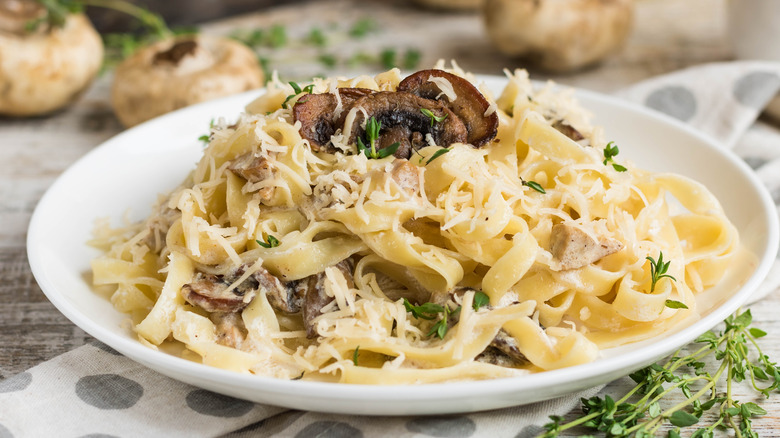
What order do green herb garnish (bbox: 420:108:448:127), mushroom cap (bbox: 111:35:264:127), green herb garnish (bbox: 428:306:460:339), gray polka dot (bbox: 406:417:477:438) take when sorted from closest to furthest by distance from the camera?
1. gray polka dot (bbox: 406:417:477:438)
2. green herb garnish (bbox: 428:306:460:339)
3. green herb garnish (bbox: 420:108:448:127)
4. mushroom cap (bbox: 111:35:264:127)

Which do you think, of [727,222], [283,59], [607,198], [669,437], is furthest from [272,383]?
[283,59]

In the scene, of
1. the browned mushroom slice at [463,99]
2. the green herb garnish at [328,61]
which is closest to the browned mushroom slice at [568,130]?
the browned mushroom slice at [463,99]

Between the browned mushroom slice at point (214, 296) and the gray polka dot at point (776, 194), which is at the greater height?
the browned mushroom slice at point (214, 296)

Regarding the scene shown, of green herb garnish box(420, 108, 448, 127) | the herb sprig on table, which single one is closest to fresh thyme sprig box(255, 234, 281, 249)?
green herb garnish box(420, 108, 448, 127)

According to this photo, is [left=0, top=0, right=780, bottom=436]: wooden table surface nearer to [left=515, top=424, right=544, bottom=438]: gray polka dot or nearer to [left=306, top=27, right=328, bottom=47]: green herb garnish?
[left=306, top=27, right=328, bottom=47]: green herb garnish

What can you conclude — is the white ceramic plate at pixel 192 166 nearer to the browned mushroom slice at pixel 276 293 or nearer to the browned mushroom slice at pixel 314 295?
the browned mushroom slice at pixel 314 295

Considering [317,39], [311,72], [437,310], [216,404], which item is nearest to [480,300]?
[437,310]

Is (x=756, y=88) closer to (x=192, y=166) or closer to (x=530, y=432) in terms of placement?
(x=530, y=432)

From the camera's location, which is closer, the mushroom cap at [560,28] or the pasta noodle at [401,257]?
the pasta noodle at [401,257]
